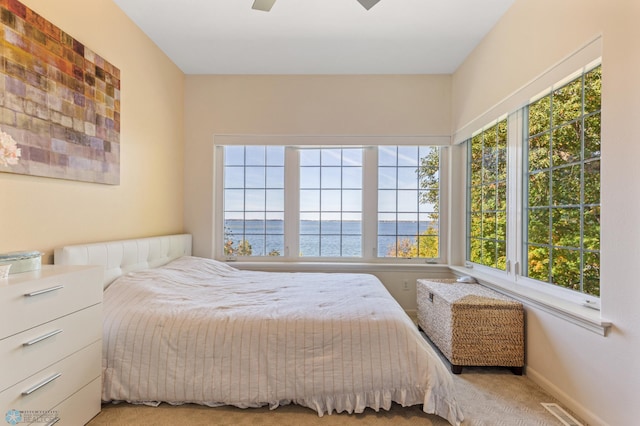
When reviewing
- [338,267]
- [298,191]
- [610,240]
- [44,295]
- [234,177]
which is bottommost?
[338,267]

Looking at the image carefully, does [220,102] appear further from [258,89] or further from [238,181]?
[238,181]

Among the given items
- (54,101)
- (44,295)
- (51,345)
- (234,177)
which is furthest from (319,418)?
(234,177)

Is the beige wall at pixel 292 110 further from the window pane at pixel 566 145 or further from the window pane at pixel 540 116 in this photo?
the window pane at pixel 566 145

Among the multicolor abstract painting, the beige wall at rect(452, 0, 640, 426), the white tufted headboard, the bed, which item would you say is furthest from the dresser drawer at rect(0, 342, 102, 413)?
the beige wall at rect(452, 0, 640, 426)

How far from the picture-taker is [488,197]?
9.75 feet

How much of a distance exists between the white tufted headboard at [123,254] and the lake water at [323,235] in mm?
761

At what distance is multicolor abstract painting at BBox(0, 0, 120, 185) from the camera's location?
1629 mm

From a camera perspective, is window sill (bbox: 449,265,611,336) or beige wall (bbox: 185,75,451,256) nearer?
window sill (bbox: 449,265,611,336)

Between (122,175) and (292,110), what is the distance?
1.82m

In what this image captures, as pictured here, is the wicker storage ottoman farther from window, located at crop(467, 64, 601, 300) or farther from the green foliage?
the green foliage

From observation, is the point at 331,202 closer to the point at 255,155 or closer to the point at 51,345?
the point at 255,155

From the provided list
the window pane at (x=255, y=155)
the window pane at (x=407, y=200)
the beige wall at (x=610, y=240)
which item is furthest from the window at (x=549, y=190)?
the window pane at (x=255, y=155)

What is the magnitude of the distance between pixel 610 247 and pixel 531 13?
1.65 meters

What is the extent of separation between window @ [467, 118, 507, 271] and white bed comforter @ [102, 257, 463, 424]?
4.90ft
